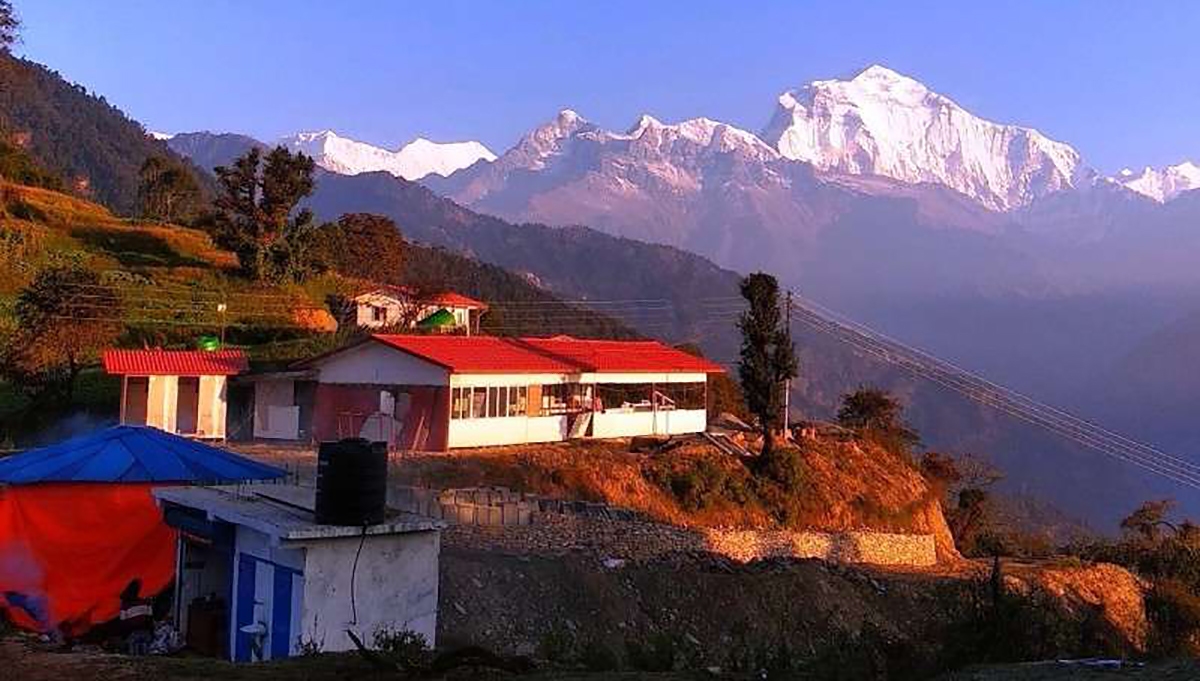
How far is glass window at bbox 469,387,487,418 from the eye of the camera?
28000 millimetres

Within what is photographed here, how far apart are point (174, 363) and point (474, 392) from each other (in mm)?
8457

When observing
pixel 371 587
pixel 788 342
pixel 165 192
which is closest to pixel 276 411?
pixel 788 342

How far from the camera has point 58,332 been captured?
32.3 meters

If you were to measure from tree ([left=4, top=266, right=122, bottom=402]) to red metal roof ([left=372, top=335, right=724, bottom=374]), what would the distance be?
35.1 feet

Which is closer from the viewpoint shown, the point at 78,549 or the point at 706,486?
the point at 78,549

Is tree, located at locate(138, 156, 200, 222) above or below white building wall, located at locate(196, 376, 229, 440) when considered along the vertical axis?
above

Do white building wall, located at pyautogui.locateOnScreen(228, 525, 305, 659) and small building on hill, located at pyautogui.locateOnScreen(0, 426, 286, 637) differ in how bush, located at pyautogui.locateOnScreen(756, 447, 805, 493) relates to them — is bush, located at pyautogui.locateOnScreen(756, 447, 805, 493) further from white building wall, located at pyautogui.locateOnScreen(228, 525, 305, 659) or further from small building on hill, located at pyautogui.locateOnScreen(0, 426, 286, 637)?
white building wall, located at pyautogui.locateOnScreen(228, 525, 305, 659)

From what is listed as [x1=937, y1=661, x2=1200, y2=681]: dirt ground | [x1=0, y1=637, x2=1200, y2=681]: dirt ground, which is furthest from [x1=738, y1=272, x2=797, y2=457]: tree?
[x1=937, y1=661, x2=1200, y2=681]: dirt ground

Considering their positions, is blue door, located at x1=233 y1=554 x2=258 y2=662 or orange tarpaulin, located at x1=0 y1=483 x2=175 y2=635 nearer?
blue door, located at x1=233 y1=554 x2=258 y2=662

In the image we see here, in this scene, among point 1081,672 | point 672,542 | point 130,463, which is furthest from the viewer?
point 672,542

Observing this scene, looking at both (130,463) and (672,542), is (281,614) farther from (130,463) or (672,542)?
(672,542)

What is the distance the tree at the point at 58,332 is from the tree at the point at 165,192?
36564 millimetres

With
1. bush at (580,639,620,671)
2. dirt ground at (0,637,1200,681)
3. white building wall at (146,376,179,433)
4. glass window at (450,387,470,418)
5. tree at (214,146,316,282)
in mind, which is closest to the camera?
dirt ground at (0,637,1200,681)

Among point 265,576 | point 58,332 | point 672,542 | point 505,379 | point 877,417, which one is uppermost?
point 58,332
